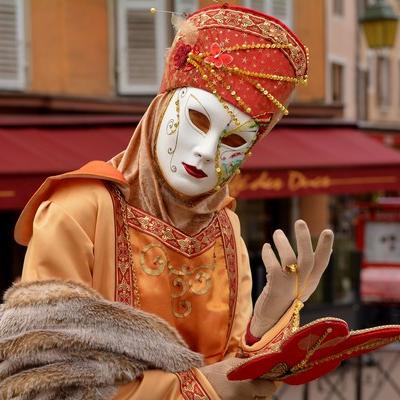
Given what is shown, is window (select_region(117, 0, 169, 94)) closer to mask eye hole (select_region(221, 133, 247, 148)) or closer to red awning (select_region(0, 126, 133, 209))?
red awning (select_region(0, 126, 133, 209))

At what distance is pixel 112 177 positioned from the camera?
2391 mm

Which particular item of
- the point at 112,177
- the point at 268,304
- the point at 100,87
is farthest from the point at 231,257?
the point at 100,87

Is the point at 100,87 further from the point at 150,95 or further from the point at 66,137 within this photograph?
the point at 66,137

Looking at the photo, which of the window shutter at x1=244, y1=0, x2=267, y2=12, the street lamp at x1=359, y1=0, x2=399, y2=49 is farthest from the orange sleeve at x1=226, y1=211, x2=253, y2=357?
the window shutter at x1=244, y1=0, x2=267, y2=12

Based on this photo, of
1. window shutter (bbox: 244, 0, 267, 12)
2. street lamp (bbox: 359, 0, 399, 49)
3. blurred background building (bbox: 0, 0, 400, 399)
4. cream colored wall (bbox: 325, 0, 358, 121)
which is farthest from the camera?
cream colored wall (bbox: 325, 0, 358, 121)

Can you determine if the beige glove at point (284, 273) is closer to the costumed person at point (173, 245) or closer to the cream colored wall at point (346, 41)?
the costumed person at point (173, 245)

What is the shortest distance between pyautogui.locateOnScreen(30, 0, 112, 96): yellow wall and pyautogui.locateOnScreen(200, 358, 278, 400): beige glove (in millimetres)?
7448

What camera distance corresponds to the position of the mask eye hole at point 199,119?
241cm

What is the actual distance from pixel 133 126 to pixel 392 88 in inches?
584

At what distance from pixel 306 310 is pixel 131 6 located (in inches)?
154

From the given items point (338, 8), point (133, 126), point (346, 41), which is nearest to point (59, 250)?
point (133, 126)

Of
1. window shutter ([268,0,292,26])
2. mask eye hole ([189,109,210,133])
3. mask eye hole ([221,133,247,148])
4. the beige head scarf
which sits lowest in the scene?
the beige head scarf

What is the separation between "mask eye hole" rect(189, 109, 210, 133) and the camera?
7.91 ft

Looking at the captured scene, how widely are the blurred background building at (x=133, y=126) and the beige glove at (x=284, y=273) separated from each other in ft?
17.1
